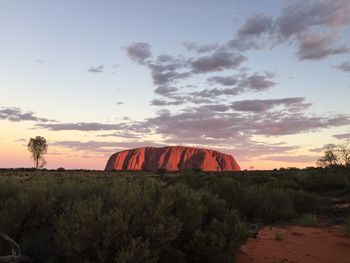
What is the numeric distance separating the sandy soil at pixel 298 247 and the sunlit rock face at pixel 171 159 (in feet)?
389

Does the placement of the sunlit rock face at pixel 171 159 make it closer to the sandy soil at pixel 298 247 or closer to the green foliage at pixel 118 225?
the sandy soil at pixel 298 247

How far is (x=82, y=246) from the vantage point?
6852 millimetres

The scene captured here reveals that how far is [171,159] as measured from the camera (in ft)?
453

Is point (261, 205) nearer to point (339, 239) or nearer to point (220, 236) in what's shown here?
point (339, 239)

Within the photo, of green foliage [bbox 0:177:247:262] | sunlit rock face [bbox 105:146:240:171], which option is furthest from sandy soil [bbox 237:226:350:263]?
sunlit rock face [bbox 105:146:240:171]

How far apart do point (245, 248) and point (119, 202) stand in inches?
168

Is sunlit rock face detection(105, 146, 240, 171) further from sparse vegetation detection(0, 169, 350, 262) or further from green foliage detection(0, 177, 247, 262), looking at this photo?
green foliage detection(0, 177, 247, 262)

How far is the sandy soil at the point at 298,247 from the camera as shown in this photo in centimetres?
997

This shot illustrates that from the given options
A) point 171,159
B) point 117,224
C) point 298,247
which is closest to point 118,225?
point 117,224

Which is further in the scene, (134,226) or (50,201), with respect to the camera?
(50,201)

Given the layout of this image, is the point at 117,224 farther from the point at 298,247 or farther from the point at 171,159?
the point at 171,159

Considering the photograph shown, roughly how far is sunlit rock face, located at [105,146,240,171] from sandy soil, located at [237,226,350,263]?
389 feet

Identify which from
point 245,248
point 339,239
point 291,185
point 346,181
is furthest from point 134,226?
point 346,181

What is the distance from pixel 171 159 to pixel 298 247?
5003 inches
